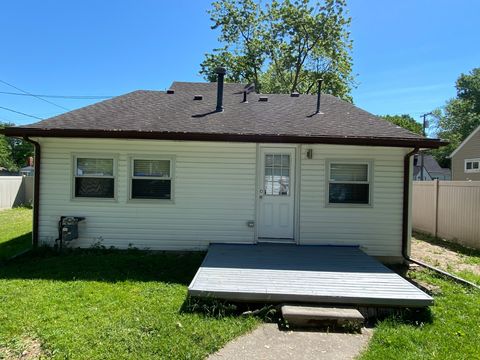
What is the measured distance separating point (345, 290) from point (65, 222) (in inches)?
215

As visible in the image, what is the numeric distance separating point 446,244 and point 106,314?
29.4 ft

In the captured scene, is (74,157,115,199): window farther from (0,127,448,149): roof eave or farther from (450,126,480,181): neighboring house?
(450,126,480,181): neighboring house

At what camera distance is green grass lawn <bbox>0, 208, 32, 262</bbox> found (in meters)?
7.59

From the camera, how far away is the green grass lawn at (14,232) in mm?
7595

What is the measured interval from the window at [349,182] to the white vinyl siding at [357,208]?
0.39ft

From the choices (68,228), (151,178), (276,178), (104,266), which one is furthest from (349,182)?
(68,228)

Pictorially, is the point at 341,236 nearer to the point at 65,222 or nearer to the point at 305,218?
the point at 305,218

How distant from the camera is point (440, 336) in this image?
3805mm

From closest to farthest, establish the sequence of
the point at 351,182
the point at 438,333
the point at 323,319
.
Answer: the point at 438,333 < the point at 323,319 < the point at 351,182

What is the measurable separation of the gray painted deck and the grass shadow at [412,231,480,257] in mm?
3600

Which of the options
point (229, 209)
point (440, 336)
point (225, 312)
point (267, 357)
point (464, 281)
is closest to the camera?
point (267, 357)

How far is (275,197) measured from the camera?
24.4ft

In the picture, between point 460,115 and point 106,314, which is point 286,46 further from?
point 460,115

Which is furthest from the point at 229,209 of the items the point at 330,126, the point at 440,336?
the point at 440,336
